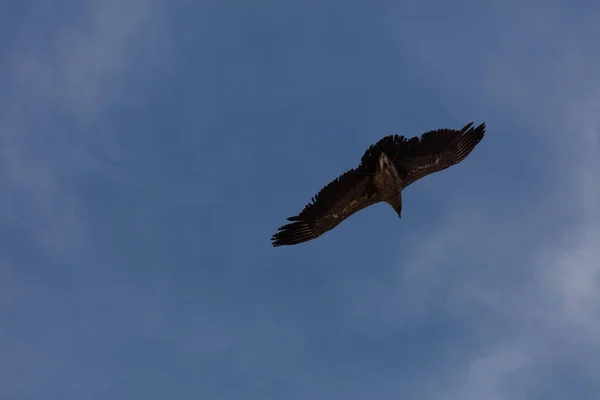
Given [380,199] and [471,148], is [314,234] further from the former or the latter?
[471,148]

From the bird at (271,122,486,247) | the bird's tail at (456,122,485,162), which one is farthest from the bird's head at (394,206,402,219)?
the bird's tail at (456,122,485,162)

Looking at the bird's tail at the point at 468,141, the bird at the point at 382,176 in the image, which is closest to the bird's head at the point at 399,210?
the bird at the point at 382,176

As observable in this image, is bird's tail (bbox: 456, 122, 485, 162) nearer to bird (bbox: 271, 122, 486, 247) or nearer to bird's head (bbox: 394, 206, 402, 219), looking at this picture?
bird (bbox: 271, 122, 486, 247)

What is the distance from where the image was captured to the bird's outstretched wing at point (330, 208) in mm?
18109

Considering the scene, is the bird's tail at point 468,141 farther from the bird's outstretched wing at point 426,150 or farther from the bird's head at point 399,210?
the bird's head at point 399,210

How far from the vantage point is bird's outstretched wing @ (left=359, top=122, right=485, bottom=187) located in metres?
17.6

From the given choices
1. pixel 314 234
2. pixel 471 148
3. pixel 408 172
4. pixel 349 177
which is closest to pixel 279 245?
pixel 314 234

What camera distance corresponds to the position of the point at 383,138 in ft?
57.2

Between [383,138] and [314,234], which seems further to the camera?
[314,234]

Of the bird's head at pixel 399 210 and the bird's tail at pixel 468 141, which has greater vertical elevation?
the bird's tail at pixel 468 141

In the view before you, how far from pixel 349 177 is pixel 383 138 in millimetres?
1522

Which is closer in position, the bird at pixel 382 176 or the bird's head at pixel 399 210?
the bird at pixel 382 176

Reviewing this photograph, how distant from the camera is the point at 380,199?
18609mm

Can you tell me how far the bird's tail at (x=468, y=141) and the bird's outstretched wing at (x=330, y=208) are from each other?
9.52ft
